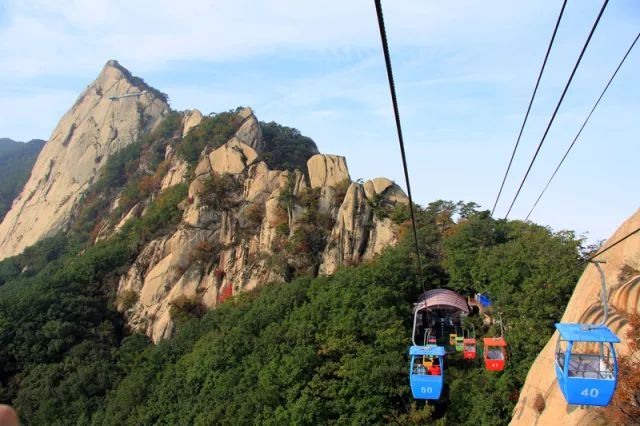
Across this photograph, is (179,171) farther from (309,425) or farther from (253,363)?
(309,425)

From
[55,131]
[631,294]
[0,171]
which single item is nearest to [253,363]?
[631,294]

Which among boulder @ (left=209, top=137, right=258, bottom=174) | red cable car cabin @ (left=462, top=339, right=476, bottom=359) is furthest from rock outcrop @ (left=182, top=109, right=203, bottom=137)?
red cable car cabin @ (left=462, top=339, right=476, bottom=359)

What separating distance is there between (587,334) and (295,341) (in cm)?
1642

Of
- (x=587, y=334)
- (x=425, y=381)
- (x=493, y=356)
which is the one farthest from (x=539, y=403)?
(x=587, y=334)

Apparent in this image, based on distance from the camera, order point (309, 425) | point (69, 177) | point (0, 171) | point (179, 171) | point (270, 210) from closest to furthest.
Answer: point (309, 425)
point (270, 210)
point (179, 171)
point (69, 177)
point (0, 171)

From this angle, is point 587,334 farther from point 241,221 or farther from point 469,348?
point 241,221

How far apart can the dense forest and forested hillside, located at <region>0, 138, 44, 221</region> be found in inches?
2341

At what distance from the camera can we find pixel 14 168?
10412 cm

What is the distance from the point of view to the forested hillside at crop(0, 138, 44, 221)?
8885 centimetres

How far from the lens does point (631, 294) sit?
14961mm

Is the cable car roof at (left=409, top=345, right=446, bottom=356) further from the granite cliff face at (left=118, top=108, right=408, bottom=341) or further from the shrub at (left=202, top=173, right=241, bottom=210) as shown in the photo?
the shrub at (left=202, top=173, right=241, bottom=210)

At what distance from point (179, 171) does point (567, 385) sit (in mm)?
40419

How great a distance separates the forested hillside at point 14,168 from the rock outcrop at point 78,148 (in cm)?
1230

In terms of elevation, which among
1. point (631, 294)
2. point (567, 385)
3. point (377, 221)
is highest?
point (377, 221)
